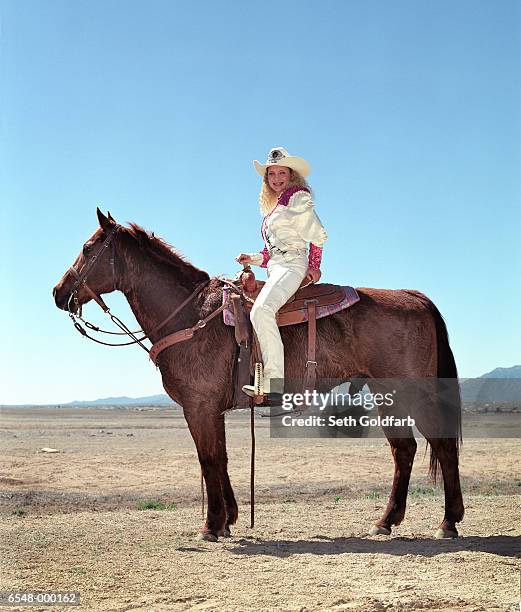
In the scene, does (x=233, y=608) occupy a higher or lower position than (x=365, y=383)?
lower

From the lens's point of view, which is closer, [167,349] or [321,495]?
[167,349]

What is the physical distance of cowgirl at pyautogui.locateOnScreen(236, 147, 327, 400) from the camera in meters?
7.09

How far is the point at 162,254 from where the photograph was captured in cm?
797

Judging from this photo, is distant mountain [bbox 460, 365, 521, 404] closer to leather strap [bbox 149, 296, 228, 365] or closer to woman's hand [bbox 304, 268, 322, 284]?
woman's hand [bbox 304, 268, 322, 284]

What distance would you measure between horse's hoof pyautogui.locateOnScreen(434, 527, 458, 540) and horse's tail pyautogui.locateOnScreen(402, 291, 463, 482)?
0.52 meters

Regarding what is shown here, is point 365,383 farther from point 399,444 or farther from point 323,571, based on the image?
point 323,571

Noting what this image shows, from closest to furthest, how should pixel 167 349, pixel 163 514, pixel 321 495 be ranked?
pixel 167 349
pixel 163 514
pixel 321 495

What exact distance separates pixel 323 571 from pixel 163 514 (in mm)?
3320

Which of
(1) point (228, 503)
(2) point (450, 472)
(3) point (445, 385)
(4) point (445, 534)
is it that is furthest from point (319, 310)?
(4) point (445, 534)

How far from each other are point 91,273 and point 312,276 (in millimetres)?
2361

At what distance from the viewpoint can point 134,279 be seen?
25.7 feet

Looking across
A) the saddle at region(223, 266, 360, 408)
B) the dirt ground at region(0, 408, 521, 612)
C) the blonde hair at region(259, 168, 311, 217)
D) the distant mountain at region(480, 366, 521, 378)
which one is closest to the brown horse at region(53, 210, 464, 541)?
the saddle at region(223, 266, 360, 408)

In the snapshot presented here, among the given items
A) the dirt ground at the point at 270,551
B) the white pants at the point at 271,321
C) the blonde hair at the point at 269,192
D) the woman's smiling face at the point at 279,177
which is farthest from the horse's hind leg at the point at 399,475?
the woman's smiling face at the point at 279,177

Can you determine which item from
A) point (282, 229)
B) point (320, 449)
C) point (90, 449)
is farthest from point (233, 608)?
point (90, 449)
